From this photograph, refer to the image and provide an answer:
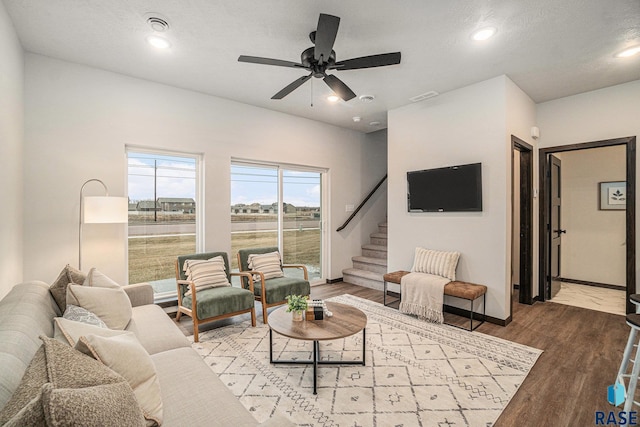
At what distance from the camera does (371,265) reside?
5.59 metres

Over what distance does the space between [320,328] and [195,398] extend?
117 cm

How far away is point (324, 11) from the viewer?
7.85 ft

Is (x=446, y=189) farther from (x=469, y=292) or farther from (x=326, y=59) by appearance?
(x=326, y=59)

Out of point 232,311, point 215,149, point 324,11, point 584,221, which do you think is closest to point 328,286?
point 232,311

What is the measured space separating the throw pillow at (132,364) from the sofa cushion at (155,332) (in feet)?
2.63

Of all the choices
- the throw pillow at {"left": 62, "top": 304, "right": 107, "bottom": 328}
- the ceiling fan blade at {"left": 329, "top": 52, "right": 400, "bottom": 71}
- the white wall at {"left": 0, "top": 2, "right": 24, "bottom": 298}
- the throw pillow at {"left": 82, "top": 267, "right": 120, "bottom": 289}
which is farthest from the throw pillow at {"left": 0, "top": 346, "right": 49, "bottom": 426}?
the ceiling fan blade at {"left": 329, "top": 52, "right": 400, "bottom": 71}

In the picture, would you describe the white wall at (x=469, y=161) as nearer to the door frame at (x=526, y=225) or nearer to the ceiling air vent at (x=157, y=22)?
the door frame at (x=526, y=225)

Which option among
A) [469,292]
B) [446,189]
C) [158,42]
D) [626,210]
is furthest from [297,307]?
[626,210]

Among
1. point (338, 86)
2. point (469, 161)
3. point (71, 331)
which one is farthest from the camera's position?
point (469, 161)

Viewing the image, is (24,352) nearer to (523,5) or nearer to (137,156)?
(137,156)

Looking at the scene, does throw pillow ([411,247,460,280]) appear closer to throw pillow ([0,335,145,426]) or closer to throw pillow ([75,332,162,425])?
throw pillow ([75,332,162,425])

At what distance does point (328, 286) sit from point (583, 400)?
3717 mm

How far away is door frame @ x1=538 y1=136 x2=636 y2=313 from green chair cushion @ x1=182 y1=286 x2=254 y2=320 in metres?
4.31

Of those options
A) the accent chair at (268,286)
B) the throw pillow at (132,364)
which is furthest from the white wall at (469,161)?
the throw pillow at (132,364)
